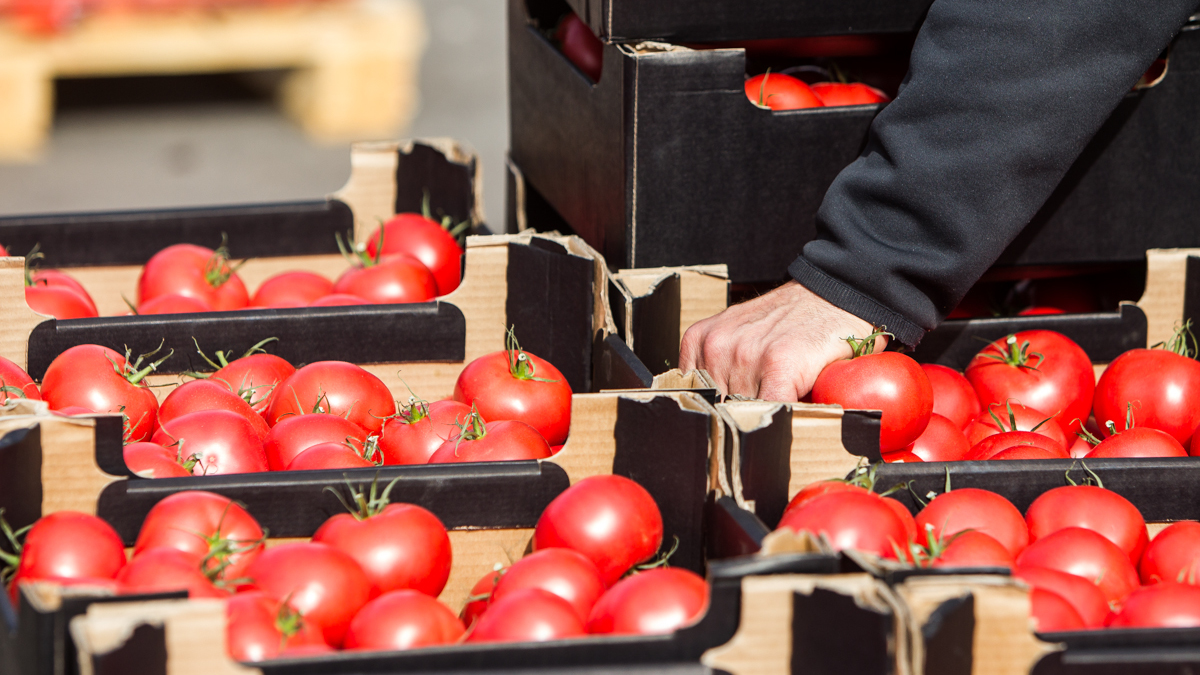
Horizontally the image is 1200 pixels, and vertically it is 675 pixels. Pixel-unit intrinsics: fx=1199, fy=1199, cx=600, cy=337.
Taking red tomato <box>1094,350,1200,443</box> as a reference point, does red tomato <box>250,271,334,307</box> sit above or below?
above

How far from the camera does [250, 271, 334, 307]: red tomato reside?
2.09m

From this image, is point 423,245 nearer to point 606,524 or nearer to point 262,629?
point 606,524

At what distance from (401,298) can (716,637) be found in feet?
3.74

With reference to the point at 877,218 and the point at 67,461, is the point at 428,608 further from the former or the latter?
the point at 877,218

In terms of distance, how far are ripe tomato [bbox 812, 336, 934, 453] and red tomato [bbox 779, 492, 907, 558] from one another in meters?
0.27

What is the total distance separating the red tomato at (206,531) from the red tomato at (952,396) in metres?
1.00

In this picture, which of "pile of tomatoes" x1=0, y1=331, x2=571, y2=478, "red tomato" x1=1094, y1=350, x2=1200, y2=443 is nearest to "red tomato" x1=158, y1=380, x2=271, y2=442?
"pile of tomatoes" x1=0, y1=331, x2=571, y2=478

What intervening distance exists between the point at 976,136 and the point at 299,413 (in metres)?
1.00

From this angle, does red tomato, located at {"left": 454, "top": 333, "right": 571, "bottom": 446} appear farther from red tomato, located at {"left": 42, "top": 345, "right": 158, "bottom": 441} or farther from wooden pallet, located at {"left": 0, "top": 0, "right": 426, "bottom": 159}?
wooden pallet, located at {"left": 0, "top": 0, "right": 426, "bottom": 159}

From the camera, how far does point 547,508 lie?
139 cm

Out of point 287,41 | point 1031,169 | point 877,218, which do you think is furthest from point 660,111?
point 287,41

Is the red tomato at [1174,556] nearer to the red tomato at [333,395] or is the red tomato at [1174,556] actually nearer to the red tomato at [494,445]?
the red tomato at [494,445]

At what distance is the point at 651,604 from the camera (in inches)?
45.5

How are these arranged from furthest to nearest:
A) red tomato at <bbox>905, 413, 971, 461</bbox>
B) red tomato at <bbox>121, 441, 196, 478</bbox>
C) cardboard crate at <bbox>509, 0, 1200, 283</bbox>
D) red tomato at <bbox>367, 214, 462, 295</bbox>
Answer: red tomato at <bbox>367, 214, 462, 295</bbox>, cardboard crate at <bbox>509, 0, 1200, 283</bbox>, red tomato at <bbox>905, 413, 971, 461</bbox>, red tomato at <bbox>121, 441, 196, 478</bbox>
